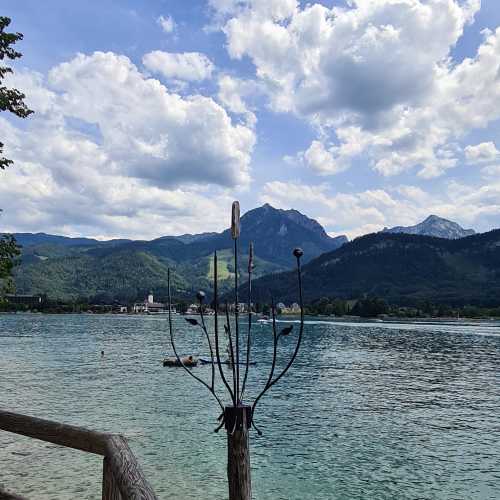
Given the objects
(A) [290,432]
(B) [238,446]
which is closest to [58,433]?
(B) [238,446]

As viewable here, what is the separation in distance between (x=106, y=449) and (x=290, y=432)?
1246 inches

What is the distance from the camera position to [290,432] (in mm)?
34469

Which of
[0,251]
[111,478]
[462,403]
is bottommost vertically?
[462,403]

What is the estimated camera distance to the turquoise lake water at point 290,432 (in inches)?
933

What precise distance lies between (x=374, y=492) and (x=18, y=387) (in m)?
42.1

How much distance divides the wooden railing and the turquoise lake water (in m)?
17.0

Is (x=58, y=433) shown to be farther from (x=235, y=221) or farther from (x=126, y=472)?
(x=235, y=221)

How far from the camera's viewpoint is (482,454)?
1183 inches

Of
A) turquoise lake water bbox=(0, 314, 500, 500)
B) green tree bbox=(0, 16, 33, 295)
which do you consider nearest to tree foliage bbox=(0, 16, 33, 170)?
green tree bbox=(0, 16, 33, 295)

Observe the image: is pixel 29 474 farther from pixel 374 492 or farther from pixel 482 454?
pixel 482 454

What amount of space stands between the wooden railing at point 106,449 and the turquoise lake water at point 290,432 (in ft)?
55.6

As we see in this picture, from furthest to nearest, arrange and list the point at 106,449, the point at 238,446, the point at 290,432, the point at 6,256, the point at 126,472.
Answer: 1. the point at 290,432
2. the point at 6,256
3. the point at 238,446
4. the point at 106,449
5. the point at 126,472

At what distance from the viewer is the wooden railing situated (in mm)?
4320

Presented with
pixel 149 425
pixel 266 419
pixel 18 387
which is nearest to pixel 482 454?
pixel 266 419
